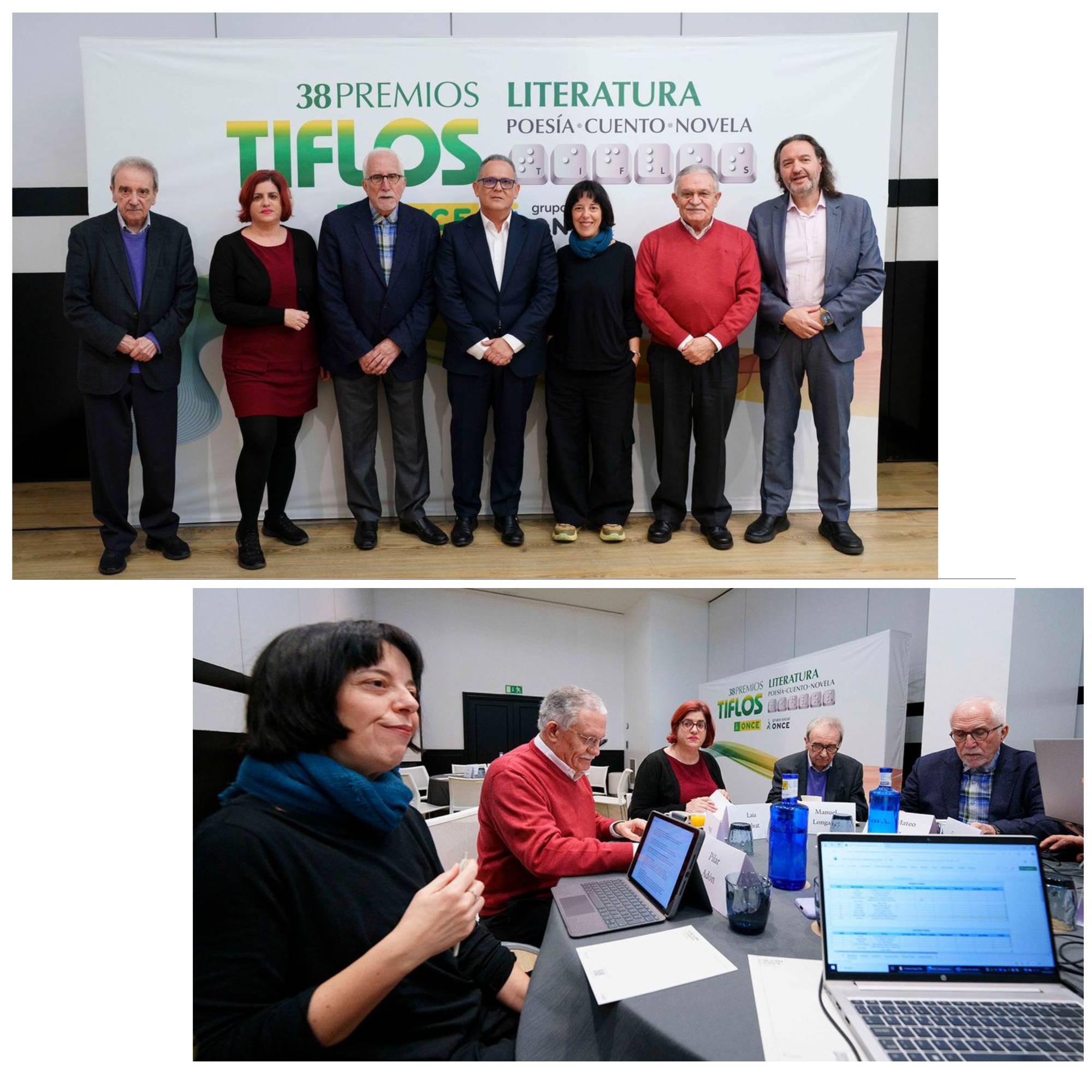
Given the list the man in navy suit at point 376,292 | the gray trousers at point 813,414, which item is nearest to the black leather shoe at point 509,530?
the man in navy suit at point 376,292

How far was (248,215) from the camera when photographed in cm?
352

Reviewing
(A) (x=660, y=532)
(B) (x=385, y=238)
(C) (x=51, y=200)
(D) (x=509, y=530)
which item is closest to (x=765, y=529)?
(A) (x=660, y=532)

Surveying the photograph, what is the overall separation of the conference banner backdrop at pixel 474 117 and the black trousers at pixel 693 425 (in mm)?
638

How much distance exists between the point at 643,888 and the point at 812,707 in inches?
96.9

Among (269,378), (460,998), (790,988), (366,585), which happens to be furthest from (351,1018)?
(269,378)

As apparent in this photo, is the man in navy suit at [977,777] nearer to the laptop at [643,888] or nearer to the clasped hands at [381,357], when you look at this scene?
the laptop at [643,888]

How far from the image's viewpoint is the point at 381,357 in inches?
139

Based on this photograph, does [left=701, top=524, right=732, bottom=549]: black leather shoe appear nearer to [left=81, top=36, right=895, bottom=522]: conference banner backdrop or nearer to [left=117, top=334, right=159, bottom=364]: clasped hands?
[left=81, top=36, right=895, bottom=522]: conference banner backdrop

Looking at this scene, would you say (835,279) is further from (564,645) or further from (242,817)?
(242,817)

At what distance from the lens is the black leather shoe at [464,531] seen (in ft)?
12.1

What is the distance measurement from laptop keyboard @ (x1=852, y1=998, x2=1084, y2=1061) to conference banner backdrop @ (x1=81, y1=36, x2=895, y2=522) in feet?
10.1

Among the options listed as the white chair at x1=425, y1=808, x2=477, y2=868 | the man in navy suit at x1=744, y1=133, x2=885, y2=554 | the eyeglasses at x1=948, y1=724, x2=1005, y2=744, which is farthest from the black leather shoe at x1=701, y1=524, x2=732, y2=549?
the white chair at x1=425, y1=808, x2=477, y2=868

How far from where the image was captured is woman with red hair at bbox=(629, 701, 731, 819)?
120 inches
